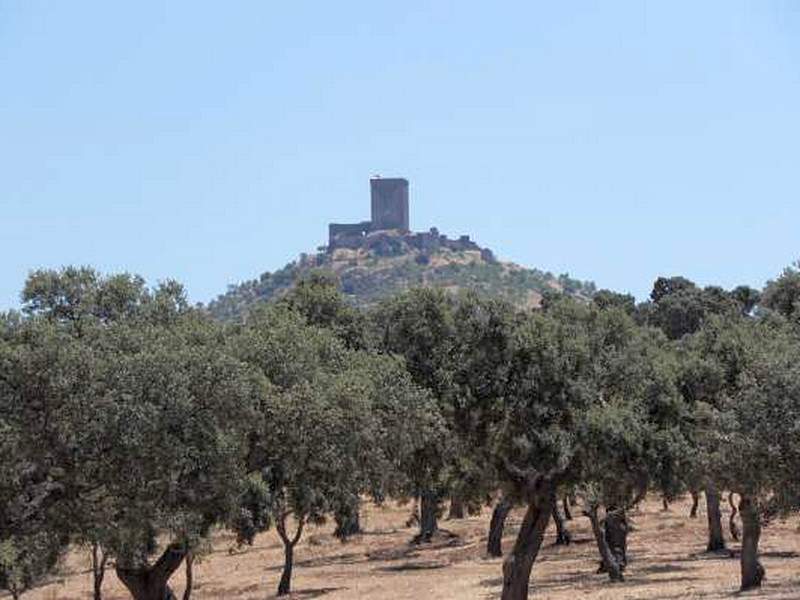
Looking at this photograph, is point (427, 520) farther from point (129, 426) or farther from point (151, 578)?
point (129, 426)

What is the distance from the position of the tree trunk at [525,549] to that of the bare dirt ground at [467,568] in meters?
7.08

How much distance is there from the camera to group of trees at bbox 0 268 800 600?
74.8ft

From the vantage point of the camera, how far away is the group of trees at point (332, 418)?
22.8 metres

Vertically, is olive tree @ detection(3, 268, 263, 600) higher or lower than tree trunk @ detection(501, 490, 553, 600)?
higher

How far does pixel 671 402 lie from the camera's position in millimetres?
36000

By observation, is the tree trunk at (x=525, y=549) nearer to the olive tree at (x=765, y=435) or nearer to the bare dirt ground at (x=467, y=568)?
the olive tree at (x=765, y=435)

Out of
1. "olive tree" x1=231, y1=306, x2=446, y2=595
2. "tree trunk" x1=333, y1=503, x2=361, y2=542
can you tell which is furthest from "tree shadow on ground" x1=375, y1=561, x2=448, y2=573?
"olive tree" x1=231, y1=306, x2=446, y2=595

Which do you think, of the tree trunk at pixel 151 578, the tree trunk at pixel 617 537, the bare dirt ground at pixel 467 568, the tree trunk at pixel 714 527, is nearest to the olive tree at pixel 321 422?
the tree trunk at pixel 151 578

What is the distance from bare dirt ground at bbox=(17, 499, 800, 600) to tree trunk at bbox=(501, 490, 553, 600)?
708cm

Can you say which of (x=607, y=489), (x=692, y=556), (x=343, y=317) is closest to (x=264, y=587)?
(x=343, y=317)

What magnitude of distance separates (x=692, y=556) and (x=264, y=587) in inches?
698

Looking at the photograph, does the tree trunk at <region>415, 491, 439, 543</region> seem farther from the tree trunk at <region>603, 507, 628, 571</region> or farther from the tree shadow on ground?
the tree trunk at <region>603, 507, 628, 571</region>

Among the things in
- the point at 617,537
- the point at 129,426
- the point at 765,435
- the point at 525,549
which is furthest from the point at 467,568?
the point at 129,426

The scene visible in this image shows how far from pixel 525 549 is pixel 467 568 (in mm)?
23610
